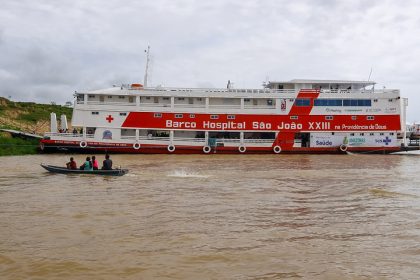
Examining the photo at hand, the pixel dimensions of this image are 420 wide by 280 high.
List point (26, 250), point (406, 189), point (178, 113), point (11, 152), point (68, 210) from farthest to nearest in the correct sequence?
1. point (178, 113)
2. point (11, 152)
3. point (406, 189)
4. point (68, 210)
5. point (26, 250)

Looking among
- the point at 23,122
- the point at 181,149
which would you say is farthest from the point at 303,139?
the point at 23,122

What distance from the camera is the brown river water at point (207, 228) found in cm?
724

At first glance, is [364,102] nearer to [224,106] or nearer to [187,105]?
[224,106]

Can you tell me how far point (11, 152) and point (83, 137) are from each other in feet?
16.1

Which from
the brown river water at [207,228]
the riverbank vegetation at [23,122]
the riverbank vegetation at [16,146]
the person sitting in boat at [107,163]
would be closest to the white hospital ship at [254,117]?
the riverbank vegetation at [16,146]

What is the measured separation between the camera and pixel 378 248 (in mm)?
8266

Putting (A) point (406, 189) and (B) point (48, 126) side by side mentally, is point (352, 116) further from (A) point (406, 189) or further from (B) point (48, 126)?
(B) point (48, 126)

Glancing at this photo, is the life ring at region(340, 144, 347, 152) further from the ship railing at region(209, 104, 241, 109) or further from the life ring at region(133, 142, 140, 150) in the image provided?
the life ring at region(133, 142, 140, 150)

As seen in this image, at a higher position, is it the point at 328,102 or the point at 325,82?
the point at 325,82

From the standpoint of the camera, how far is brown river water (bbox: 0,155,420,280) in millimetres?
7242

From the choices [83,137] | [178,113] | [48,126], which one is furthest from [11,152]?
[48,126]

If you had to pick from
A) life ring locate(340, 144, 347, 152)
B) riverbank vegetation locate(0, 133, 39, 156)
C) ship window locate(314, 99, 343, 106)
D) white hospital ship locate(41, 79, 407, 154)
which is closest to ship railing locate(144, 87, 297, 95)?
white hospital ship locate(41, 79, 407, 154)

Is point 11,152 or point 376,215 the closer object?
point 376,215

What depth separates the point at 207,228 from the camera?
988 cm
